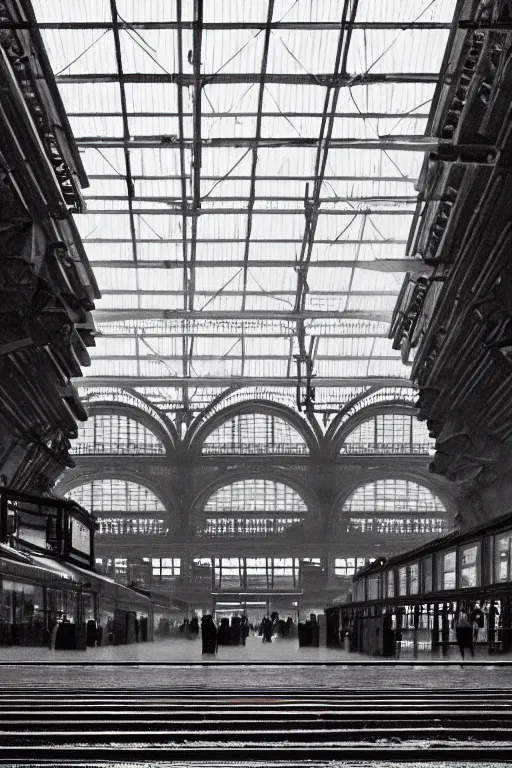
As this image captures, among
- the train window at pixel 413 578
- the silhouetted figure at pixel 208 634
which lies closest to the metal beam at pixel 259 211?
the train window at pixel 413 578

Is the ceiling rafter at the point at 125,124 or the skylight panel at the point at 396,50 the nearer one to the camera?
the ceiling rafter at the point at 125,124

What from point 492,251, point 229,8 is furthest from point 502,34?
point 229,8

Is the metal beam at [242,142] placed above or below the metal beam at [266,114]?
below

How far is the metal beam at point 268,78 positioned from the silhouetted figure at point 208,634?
18.8 meters

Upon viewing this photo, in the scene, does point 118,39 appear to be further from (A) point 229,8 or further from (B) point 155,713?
(B) point 155,713

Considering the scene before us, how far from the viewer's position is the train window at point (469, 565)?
947 inches

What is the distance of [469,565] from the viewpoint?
25.0 metres

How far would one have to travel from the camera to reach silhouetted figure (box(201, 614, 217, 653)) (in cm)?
2766

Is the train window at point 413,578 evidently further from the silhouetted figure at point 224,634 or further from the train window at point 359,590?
the train window at point 359,590

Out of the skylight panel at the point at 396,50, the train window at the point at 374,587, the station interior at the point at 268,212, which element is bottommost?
the train window at the point at 374,587

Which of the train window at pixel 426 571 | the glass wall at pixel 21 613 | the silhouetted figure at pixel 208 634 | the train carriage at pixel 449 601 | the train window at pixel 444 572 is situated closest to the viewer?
the train carriage at pixel 449 601

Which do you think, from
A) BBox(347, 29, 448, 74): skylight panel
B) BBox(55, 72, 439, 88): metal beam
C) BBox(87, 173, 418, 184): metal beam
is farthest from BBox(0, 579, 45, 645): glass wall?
BBox(87, 173, 418, 184): metal beam

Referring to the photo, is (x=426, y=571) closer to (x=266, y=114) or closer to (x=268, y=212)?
(x=266, y=114)

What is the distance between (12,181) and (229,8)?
15.8 meters
